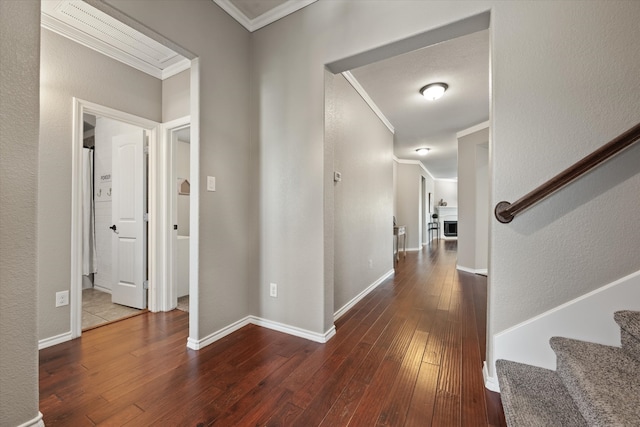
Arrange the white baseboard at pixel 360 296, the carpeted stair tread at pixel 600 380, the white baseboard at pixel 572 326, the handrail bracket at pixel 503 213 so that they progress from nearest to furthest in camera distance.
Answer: the carpeted stair tread at pixel 600 380
the white baseboard at pixel 572 326
the handrail bracket at pixel 503 213
the white baseboard at pixel 360 296

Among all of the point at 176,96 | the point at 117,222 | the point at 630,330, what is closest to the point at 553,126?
the point at 630,330

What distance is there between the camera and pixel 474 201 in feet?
15.2

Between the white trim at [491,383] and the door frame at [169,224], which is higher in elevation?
the door frame at [169,224]

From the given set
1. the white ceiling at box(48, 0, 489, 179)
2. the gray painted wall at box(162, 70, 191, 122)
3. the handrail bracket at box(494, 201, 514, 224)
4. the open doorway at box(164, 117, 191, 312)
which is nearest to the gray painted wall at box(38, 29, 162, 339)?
the white ceiling at box(48, 0, 489, 179)

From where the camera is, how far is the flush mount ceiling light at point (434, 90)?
316 centimetres

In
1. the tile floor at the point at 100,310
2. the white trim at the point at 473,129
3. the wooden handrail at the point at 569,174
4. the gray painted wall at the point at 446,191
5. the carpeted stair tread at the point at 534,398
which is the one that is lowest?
the tile floor at the point at 100,310

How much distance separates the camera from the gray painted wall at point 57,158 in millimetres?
2092

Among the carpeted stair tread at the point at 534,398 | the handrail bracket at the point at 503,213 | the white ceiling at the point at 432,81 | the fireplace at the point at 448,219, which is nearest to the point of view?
the carpeted stair tread at the point at 534,398

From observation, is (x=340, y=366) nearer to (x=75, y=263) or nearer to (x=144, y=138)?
(x=75, y=263)

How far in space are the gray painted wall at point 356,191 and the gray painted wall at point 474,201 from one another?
5.20 ft

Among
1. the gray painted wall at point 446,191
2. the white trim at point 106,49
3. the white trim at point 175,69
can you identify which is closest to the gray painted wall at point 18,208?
the white trim at point 106,49

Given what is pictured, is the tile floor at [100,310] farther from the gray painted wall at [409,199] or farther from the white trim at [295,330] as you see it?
the gray painted wall at [409,199]

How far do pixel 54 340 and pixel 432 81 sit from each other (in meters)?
4.57

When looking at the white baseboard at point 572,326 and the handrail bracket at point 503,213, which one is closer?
the white baseboard at point 572,326
